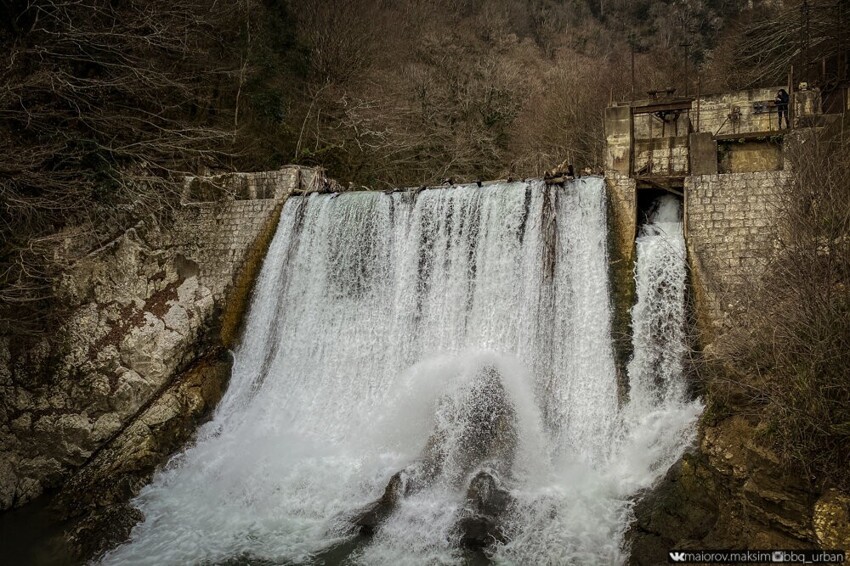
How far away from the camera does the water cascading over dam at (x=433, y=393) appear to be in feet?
25.8

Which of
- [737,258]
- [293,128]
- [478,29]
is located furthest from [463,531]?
[478,29]

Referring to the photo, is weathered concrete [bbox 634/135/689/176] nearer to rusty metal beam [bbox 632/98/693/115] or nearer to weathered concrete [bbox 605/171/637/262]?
rusty metal beam [bbox 632/98/693/115]

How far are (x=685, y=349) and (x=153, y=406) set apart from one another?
9.81 metres

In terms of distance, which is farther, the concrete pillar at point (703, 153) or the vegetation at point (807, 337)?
the concrete pillar at point (703, 153)

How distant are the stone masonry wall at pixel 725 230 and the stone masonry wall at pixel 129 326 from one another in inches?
338

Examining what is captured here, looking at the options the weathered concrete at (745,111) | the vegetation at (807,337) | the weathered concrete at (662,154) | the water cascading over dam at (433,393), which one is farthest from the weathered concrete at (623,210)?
the weathered concrete at (745,111)

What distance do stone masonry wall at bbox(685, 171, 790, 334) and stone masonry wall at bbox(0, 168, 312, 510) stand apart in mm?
8581

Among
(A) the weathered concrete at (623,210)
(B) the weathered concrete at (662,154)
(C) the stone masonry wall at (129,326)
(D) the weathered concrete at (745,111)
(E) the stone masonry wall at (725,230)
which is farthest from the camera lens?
(D) the weathered concrete at (745,111)

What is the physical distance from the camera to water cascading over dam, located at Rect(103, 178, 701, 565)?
7.86 m

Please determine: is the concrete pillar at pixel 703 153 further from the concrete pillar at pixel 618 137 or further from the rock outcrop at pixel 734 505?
the rock outcrop at pixel 734 505

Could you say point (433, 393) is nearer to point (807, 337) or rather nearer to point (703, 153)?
point (807, 337)

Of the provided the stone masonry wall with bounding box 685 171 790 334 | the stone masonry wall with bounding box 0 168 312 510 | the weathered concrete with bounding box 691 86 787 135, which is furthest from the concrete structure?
the stone masonry wall with bounding box 0 168 312 510

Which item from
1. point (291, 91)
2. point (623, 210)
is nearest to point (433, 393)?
point (623, 210)

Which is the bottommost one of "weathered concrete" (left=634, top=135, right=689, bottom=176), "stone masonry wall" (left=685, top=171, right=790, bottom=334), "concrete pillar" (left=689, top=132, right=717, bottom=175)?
"stone masonry wall" (left=685, top=171, right=790, bottom=334)
